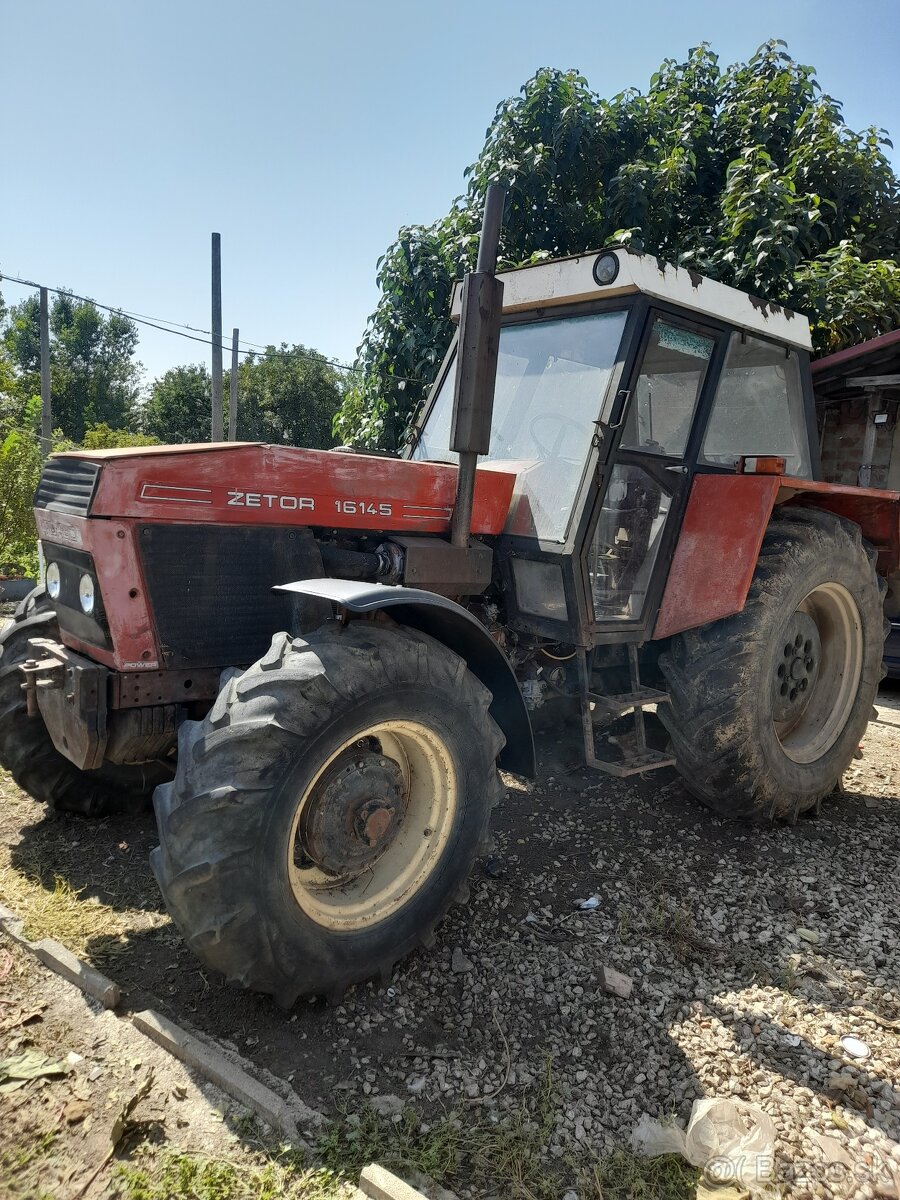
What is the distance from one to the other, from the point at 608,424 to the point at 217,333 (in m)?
10.1

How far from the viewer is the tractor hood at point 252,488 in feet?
8.48

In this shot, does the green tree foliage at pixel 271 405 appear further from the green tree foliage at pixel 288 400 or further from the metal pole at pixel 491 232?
the metal pole at pixel 491 232

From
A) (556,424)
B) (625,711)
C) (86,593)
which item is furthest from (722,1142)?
(556,424)

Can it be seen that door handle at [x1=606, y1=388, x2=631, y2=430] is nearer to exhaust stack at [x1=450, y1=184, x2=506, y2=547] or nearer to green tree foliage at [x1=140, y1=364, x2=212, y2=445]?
exhaust stack at [x1=450, y1=184, x2=506, y2=547]

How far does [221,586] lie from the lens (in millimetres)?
2783

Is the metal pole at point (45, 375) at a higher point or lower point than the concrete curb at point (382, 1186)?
higher

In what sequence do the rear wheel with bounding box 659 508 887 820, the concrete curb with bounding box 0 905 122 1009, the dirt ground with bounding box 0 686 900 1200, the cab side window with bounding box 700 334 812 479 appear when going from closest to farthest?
1. the dirt ground with bounding box 0 686 900 1200
2. the concrete curb with bounding box 0 905 122 1009
3. the rear wheel with bounding box 659 508 887 820
4. the cab side window with bounding box 700 334 812 479

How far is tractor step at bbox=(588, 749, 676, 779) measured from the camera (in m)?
3.42

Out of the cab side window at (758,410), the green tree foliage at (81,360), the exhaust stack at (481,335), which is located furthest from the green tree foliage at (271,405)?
the exhaust stack at (481,335)

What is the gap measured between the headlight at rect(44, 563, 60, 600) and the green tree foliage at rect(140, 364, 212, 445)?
94.6 ft

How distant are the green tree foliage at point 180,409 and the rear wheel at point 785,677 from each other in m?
28.9

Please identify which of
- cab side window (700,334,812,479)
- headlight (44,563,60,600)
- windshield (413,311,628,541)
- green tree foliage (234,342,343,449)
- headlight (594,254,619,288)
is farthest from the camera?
green tree foliage (234,342,343,449)

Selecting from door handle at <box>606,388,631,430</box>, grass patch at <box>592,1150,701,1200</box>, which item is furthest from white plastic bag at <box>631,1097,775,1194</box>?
door handle at <box>606,388,631,430</box>

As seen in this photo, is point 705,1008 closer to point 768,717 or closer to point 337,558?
point 768,717
